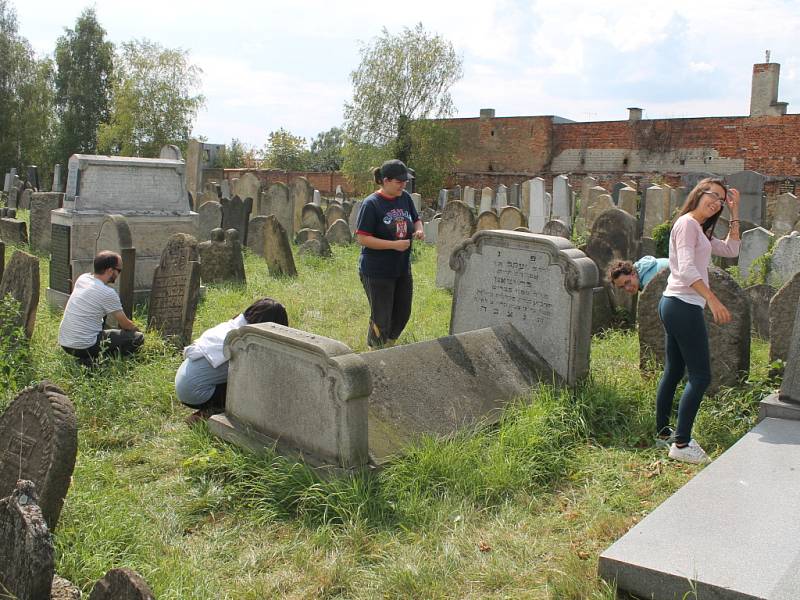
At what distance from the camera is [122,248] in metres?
7.54

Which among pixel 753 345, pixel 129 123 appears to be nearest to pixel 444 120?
pixel 129 123

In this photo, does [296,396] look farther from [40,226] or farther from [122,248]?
[40,226]

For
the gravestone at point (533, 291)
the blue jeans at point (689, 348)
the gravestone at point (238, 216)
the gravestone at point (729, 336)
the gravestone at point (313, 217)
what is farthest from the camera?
the gravestone at point (313, 217)

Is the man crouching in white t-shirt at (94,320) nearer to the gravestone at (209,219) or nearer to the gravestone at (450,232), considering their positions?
the gravestone at (450,232)

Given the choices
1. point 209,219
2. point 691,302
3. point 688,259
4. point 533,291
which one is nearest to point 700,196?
point 688,259

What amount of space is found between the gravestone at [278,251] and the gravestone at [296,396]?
270 inches

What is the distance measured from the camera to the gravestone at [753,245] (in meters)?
10.1

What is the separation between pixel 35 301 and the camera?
6.18m

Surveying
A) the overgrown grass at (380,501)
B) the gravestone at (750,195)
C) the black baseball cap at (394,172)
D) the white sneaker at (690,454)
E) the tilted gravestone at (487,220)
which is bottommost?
the overgrown grass at (380,501)

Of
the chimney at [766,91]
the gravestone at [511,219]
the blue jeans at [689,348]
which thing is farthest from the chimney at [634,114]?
the blue jeans at [689,348]

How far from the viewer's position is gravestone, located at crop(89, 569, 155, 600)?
2.32 metres

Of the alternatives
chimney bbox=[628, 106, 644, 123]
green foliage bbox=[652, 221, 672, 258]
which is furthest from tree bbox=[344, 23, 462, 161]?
green foliage bbox=[652, 221, 672, 258]

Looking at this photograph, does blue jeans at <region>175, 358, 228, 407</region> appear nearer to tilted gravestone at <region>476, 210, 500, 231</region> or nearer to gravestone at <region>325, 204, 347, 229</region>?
tilted gravestone at <region>476, 210, 500, 231</region>

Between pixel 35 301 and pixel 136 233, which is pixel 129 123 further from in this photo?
pixel 35 301
